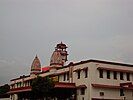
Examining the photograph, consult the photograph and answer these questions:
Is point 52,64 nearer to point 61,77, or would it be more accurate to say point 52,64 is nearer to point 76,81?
point 61,77

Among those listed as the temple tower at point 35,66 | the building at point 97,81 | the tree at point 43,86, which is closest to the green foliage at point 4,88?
the temple tower at point 35,66

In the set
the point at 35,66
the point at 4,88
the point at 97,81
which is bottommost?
the point at 97,81

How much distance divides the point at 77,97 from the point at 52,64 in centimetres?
1098

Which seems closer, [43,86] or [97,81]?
[97,81]

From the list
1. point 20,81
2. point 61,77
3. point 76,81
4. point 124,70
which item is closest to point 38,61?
point 20,81

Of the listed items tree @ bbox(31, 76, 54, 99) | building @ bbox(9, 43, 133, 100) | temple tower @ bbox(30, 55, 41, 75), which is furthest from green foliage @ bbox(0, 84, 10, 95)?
tree @ bbox(31, 76, 54, 99)

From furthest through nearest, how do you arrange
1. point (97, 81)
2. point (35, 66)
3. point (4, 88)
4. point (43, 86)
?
point (4, 88) < point (35, 66) < point (43, 86) < point (97, 81)

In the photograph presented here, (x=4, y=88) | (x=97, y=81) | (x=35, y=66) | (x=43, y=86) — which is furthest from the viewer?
(x=4, y=88)

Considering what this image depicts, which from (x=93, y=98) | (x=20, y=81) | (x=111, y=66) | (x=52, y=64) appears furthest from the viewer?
(x=20, y=81)

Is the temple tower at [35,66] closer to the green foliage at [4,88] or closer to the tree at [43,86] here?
the tree at [43,86]

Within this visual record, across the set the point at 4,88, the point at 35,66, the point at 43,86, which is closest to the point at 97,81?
the point at 43,86

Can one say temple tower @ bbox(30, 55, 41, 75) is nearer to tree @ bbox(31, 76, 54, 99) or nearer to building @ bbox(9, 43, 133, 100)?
building @ bbox(9, 43, 133, 100)

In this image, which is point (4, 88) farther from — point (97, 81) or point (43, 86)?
point (97, 81)

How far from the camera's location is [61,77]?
5075 cm
